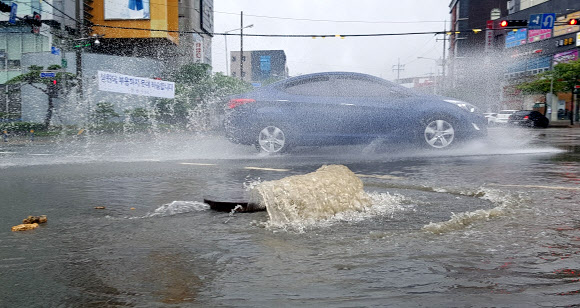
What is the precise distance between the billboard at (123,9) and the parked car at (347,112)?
41.1m

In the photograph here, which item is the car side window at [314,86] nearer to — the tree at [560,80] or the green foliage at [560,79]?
the tree at [560,80]

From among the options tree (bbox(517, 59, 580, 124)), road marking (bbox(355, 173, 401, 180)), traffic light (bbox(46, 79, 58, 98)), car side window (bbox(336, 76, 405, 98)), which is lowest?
road marking (bbox(355, 173, 401, 180))

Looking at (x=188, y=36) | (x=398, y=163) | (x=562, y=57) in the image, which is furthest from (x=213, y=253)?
(x=188, y=36)

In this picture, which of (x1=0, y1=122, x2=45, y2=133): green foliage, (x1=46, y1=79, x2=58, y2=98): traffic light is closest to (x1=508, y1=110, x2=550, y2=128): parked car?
(x1=46, y1=79, x2=58, y2=98): traffic light

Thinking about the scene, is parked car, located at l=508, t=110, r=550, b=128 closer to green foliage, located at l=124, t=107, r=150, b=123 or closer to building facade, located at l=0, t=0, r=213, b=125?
building facade, located at l=0, t=0, r=213, b=125

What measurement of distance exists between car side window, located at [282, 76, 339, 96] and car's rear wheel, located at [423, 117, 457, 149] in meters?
2.03

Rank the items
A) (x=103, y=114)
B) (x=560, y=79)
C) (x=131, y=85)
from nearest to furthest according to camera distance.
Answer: (x=131, y=85) < (x=103, y=114) < (x=560, y=79)

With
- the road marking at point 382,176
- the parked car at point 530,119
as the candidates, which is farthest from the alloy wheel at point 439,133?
the parked car at point 530,119

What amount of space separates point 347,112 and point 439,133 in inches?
77.4

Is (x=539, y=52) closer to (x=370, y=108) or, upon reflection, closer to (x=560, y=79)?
(x=560, y=79)

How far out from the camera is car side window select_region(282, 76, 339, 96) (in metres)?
10.5

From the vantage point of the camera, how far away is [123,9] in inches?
1871

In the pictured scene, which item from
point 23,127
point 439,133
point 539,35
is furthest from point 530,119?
point 23,127

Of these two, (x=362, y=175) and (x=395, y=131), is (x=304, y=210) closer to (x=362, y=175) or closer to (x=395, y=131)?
(x=362, y=175)
